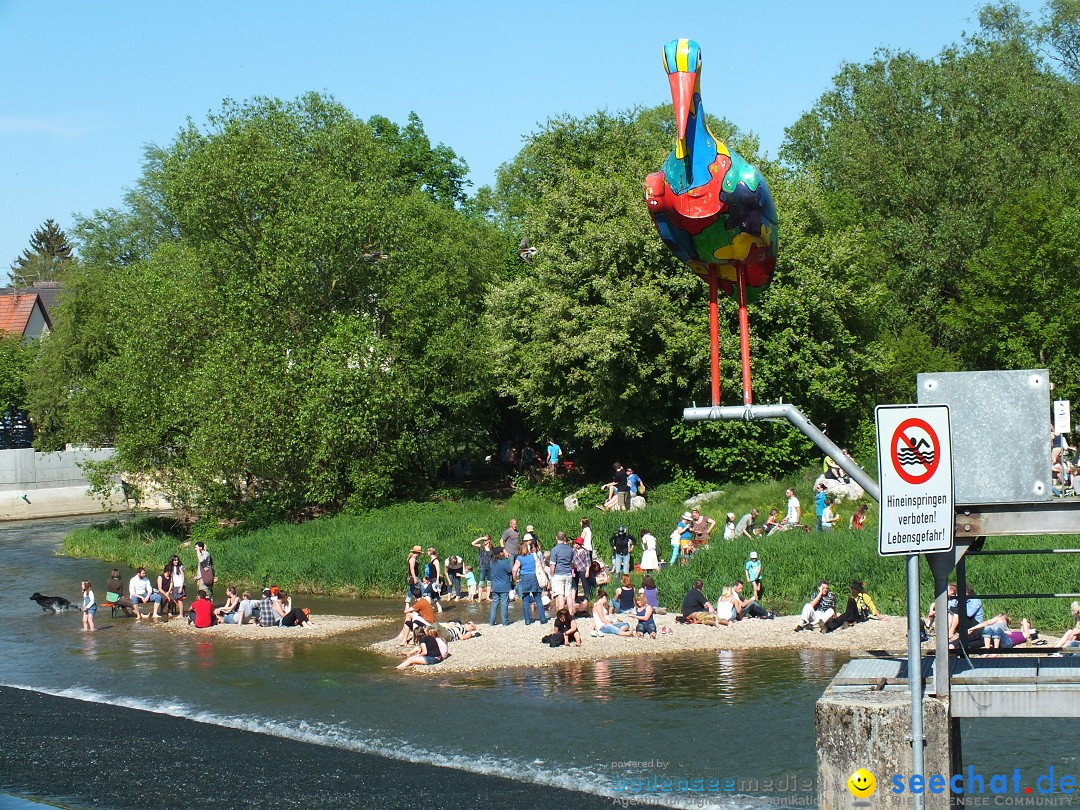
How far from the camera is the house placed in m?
80.5

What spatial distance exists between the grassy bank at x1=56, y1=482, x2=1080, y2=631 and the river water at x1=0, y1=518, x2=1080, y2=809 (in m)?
3.96

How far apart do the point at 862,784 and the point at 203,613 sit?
72.7 ft

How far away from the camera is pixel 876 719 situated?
8.88 metres

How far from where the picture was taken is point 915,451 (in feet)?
25.1

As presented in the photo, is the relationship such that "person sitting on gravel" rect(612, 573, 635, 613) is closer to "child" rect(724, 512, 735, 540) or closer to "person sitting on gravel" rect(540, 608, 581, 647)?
"person sitting on gravel" rect(540, 608, 581, 647)

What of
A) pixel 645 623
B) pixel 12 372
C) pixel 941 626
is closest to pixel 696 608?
pixel 645 623

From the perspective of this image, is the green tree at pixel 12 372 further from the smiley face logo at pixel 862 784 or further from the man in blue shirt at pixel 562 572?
the smiley face logo at pixel 862 784

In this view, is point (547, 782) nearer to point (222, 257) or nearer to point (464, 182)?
point (222, 257)

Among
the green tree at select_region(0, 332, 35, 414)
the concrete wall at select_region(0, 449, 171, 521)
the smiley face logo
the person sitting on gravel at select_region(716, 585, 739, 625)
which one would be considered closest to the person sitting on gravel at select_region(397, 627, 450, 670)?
the person sitting on gravel at select_region(716, 585, 739, 625)

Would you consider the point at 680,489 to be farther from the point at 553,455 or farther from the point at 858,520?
the point at 858,520

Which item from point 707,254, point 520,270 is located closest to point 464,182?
point 520,270

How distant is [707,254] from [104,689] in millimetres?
16330

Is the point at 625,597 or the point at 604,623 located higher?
the point at 625,597

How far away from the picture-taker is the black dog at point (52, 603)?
1225 inches
